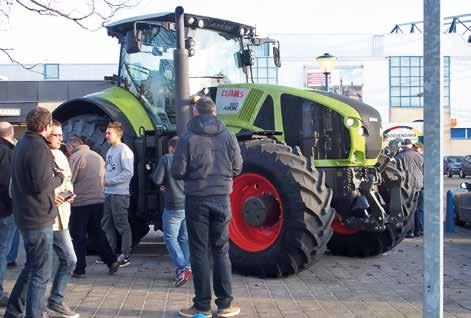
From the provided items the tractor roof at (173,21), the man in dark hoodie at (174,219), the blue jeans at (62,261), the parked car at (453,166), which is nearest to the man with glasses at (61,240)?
the blue jeans at (62,261)

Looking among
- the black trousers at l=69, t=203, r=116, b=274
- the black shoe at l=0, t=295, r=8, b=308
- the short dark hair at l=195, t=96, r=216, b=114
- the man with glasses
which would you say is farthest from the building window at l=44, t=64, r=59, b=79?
the short dark hair at l=195, t=96, r=216, b=114

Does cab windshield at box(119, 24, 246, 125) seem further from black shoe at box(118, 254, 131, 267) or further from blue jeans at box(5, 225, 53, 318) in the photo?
blue jeans at box(5, 225, 53, 318)

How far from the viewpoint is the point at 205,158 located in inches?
233

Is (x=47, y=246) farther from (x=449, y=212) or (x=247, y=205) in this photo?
(x=449, y=212)

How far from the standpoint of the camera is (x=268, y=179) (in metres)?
7.51

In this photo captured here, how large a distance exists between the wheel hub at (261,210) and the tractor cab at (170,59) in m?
2.04

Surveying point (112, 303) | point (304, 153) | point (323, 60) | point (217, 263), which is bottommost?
point (112, 303)

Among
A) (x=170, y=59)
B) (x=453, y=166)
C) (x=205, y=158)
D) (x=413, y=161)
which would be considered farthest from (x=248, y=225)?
(x=453, y=166)

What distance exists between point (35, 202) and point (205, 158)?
150 centimetres

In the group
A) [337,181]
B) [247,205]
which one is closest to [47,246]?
[247,205]

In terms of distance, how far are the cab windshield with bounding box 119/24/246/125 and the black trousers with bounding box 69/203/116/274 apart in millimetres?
1936

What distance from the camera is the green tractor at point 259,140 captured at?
290 inches

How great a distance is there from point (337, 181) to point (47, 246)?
3.91 m

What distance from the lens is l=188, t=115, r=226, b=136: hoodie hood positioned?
6000mm
